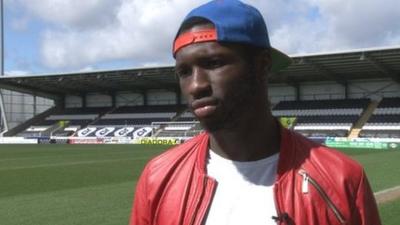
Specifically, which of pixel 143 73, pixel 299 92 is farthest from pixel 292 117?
pixel 143 73

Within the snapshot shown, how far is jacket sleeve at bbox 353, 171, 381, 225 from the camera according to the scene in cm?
146

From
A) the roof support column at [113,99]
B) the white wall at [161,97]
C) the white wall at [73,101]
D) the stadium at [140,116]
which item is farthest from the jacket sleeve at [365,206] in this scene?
the white wall at [73,101]

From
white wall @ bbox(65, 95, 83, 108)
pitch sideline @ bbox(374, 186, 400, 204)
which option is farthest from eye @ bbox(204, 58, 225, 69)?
white wall @ bbox(65, 95, 83, 108)

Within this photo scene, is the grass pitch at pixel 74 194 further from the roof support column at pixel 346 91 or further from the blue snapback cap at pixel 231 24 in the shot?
the roof support column at pixel 346 91

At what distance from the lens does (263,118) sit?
1595 mm

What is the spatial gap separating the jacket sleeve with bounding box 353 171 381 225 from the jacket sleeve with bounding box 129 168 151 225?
560 mm

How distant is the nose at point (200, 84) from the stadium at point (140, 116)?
12786mm

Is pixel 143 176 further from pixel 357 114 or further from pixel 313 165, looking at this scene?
pixel 357 114

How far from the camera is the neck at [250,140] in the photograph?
61.4 inches

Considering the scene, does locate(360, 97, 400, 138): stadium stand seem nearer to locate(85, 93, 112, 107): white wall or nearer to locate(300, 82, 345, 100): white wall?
locate(300, 82, 345, 100): white wall

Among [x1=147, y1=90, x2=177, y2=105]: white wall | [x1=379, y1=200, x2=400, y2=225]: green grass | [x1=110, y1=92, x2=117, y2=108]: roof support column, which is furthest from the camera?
[x1=110, y1=92, x2=117, y2=108]: roof support column

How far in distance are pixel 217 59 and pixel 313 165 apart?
0.37 meters

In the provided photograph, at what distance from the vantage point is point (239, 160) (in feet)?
5.26

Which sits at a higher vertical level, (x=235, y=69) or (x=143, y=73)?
(x=143, y=73)
